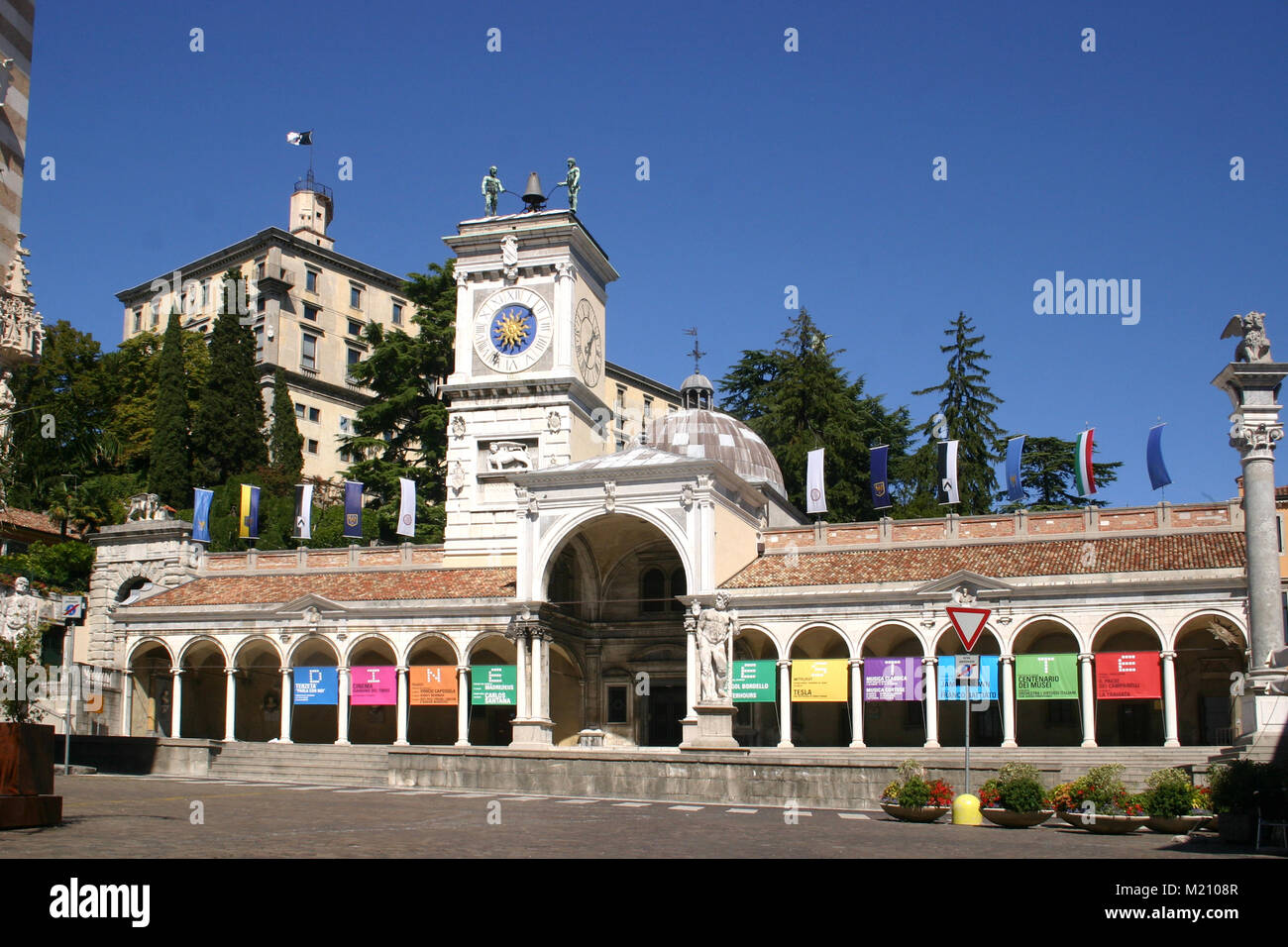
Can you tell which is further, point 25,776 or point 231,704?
point 231,704

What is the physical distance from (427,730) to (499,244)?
19037 mm

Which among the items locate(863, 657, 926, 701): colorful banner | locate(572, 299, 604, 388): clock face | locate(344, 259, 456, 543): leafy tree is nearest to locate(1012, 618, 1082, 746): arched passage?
locate(863, 657, 926, 701): colorful banner

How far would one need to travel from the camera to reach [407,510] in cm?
5109

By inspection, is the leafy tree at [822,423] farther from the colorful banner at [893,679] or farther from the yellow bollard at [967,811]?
the yellow bollard at [967,811]

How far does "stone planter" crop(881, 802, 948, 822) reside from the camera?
20.9 m

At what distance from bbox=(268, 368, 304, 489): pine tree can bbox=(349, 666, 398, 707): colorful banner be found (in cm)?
1918

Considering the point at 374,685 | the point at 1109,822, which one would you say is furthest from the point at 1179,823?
the point at 374,685

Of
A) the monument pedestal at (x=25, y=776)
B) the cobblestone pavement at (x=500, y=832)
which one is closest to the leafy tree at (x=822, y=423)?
the cobblestone pavement at (x=500, y=832)

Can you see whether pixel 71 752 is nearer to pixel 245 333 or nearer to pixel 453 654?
pixel 453 654

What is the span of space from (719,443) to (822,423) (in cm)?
1398

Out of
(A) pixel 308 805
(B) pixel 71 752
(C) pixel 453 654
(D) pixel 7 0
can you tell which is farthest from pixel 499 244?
(D) pixel 7 0

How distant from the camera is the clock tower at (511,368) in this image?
160 ft

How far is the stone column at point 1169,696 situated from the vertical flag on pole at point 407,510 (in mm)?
27962

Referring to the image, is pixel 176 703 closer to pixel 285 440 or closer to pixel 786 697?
pixel 285 440
